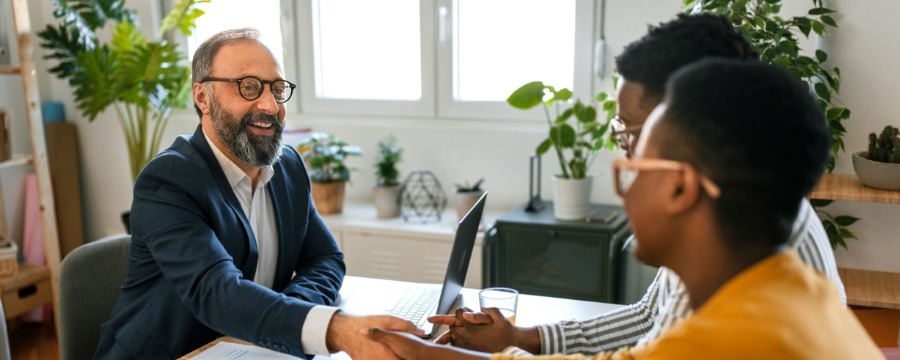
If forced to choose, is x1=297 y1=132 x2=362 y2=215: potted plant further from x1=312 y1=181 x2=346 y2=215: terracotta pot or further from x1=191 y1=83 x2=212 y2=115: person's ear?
x1=191 y1=83 x2=212 y2=115: person's ear

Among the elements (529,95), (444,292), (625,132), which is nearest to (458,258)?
(444,292)

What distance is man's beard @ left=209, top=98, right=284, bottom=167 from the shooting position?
179 cm

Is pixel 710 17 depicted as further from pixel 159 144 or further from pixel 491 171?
pixel 159 144

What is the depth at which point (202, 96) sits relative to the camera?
1.84 m

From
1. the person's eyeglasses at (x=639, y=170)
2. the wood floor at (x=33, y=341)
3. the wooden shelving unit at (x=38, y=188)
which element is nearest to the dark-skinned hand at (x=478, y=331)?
the person's eyeglasses at (x=639, y=170)

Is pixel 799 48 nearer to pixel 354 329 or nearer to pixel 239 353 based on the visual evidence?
pixel 354 329

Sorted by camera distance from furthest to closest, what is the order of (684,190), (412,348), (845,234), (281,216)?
(845,234), (281,216), (412,348), (684,190)

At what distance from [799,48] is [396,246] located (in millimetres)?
1702

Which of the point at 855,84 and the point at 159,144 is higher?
the point at 855,84

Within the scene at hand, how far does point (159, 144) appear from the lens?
374cm

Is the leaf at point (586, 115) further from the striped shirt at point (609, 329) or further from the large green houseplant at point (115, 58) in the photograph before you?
the large green houseplant at point (115, 58)

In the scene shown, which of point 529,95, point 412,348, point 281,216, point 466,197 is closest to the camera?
point 412,348

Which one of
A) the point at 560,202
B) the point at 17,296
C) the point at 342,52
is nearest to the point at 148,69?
the point at 342,52

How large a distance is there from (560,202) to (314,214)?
1168mm
